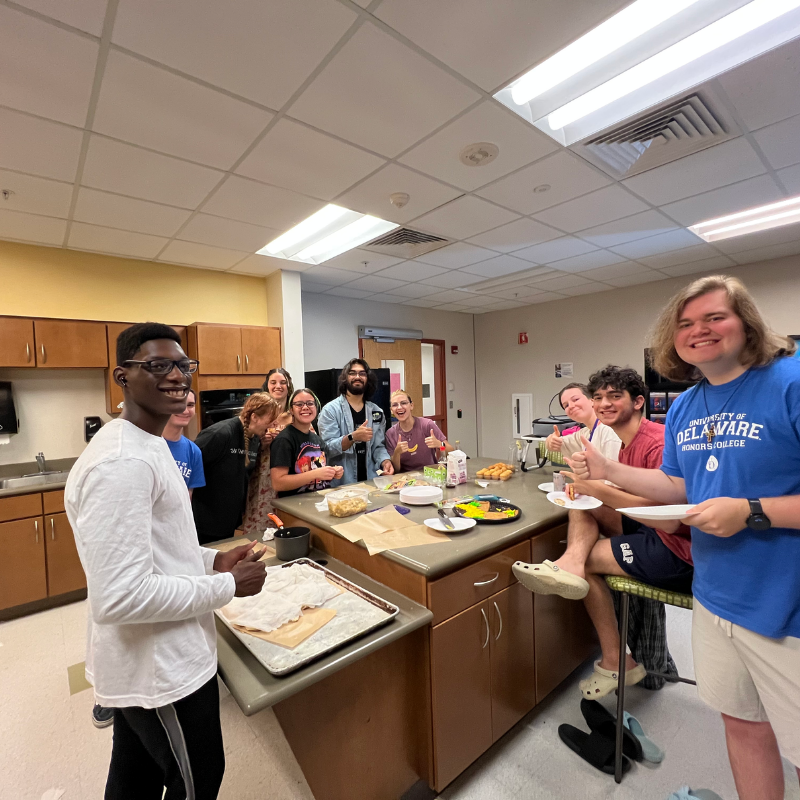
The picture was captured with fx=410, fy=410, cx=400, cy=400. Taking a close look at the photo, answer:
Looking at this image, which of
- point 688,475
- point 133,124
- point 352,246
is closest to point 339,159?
point 133,124

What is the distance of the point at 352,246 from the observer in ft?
11.6

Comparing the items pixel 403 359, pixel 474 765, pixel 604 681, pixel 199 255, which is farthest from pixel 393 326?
pixel 474 765

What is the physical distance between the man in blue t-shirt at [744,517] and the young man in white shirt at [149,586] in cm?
123

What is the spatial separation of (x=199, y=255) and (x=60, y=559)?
2.60 metres

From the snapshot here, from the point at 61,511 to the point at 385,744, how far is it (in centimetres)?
300

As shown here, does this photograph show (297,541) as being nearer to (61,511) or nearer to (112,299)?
(61,511)

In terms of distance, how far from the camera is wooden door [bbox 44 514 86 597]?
3.00 meters

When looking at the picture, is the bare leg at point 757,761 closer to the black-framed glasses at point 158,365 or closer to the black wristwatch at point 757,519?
the black wristwatch at point 757,519

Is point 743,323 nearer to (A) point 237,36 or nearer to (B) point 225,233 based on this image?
(A) point 237,36

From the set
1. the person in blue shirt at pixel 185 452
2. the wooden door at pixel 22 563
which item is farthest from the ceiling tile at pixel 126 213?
the wooden door at pixel 22 563

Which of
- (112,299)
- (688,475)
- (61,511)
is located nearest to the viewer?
(688,475)

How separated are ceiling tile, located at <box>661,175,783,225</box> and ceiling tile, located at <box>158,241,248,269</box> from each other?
136 inches

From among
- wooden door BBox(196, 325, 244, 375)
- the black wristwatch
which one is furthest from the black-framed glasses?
wooden door BBox(196, 325, 244, 375)

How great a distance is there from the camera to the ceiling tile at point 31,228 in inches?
105
